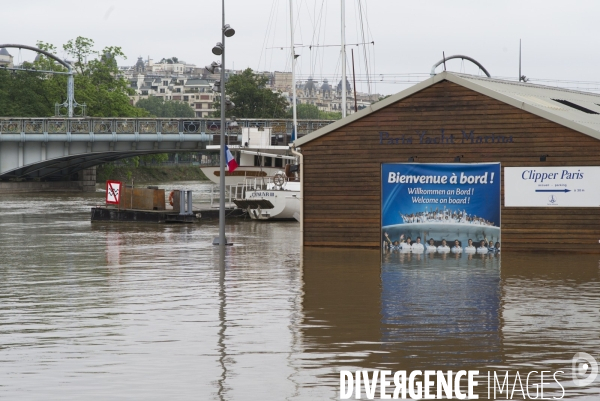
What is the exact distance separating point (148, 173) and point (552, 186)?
99958 millimetres

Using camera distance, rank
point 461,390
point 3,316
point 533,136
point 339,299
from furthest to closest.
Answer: point 533,136 < point 339,299 < point 3,316 < point 461,390

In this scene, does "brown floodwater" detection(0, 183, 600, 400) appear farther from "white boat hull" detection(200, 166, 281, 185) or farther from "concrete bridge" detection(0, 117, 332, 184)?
"concrete bridge" detection(0, 117, 332, 184)

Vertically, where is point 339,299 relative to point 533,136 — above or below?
below

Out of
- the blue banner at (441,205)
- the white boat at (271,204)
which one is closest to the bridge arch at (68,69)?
the white boat at (271,204)

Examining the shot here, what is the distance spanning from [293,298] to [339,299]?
2.80 feet

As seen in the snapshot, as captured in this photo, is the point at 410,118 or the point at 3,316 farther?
the point at 410,118

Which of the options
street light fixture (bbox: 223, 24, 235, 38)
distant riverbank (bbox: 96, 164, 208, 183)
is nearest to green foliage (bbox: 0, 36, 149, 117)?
distant riverbank (bbox: 96, 164, 208, 183)

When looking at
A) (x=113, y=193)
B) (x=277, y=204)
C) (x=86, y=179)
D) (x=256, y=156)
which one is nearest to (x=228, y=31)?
(x=113, y=193)

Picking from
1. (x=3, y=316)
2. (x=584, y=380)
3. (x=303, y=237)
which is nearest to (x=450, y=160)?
(x=303, y=237)

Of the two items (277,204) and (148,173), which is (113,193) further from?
(148,173)

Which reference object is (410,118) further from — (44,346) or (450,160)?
(44,346)

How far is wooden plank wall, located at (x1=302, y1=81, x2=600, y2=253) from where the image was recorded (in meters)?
27.3

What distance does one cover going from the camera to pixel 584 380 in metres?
11.6

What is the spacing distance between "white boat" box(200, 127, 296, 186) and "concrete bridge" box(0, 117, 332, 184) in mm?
12164
